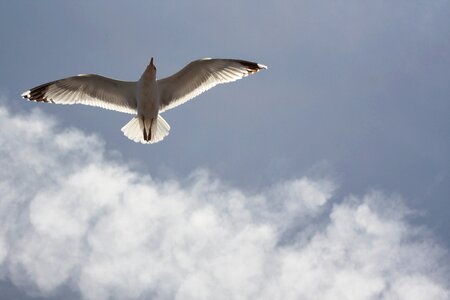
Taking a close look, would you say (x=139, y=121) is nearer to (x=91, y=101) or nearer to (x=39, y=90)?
(x=91, y=101)

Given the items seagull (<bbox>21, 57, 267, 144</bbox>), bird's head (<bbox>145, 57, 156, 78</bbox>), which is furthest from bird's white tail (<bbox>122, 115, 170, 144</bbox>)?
bird's head (<bbox>145, 57, 156, 78</bbox>)

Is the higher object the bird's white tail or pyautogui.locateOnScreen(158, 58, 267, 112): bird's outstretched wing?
pyautogui.locateOnScreen(158, 58, 267, 112): bird's outstretched wing

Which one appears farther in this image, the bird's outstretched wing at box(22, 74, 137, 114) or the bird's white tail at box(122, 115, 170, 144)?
the bird's white tail at box(122, 115, 170, 144)

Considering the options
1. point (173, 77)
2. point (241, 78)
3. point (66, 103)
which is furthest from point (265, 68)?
point (66, 103)

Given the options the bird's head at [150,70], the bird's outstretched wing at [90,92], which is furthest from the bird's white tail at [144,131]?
the bird's head at [150,70]

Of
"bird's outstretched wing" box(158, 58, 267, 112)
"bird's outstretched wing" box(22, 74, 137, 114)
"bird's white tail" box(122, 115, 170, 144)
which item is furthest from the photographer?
"bird's white tail" box(122, 115, 170, 144)

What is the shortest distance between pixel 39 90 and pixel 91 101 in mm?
973

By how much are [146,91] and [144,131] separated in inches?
33.3

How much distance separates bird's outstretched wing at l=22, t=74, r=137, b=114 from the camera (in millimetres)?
12859

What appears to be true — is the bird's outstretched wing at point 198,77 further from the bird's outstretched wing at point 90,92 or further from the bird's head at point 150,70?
the bird's outstretched wing at point 90,92

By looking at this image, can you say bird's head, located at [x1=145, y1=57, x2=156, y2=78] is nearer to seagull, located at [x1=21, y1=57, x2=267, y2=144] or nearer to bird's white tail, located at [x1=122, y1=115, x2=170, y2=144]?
seagull, located at [x1=21, y1=57, x2=267, y2=144]

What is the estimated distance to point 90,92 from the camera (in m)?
13.2

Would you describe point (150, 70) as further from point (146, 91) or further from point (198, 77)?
point (198, 77)

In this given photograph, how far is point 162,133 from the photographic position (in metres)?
13.3
